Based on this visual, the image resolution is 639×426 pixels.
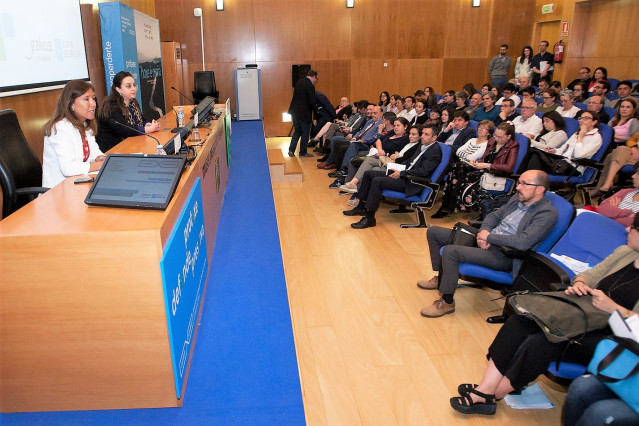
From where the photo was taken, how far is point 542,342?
6.84ft

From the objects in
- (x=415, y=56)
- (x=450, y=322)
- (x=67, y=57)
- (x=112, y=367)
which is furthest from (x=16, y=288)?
(x=415, y=56)

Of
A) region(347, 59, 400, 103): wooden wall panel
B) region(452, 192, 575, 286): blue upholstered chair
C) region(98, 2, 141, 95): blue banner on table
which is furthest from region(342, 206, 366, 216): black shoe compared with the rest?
region(347, 59, 400, 103): wooden wall panel

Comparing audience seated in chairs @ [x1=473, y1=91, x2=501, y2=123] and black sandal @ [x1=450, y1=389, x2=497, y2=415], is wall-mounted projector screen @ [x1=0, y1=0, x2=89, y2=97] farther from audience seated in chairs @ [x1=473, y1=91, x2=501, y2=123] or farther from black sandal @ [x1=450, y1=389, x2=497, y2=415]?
audience seated in chairs @ [x1=473, y1=91, x2=501, y2=123]

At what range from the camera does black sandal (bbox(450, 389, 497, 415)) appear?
2271mm

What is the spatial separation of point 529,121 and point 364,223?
2.62 m

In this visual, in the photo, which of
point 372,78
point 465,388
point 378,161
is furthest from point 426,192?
point 372,78

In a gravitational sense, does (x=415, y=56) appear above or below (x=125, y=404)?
above

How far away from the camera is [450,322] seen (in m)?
3.13

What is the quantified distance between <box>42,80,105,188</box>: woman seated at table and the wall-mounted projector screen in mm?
1442

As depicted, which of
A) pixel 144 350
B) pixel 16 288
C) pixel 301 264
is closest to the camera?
pixel 16 288

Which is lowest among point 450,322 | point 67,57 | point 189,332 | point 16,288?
point 450,322

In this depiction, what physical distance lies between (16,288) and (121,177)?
56cm

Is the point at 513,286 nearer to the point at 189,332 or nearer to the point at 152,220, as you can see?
the point at 189,332

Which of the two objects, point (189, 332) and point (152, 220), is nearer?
point (152, 220)
